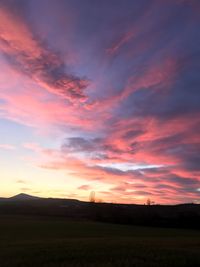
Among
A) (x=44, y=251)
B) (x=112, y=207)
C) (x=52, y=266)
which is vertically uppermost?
(x=112, y=207)

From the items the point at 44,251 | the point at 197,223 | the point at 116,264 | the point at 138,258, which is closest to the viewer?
the point at 116,264

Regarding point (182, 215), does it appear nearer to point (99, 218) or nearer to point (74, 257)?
point (99, 218)

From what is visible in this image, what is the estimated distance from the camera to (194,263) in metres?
21.7

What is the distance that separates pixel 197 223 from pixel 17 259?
295ft

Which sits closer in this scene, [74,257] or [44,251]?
[74,257]

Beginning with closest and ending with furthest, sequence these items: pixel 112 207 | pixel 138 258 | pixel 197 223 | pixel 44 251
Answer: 1. pixel 138 258
2. pixel 44 251
3. pixel 197 223
4. pixel 112 207

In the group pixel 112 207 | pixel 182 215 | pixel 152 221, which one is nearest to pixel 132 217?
pixel 152 221

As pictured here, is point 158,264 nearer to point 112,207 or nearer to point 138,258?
point 138,258

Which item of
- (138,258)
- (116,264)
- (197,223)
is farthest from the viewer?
(197,223)

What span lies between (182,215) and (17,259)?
97.1 metres

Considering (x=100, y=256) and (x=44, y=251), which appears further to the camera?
(x=44, y=251)

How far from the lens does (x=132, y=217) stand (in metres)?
114

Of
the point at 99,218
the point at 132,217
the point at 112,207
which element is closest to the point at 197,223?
the point at 132,217

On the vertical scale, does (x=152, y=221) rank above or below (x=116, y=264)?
above
